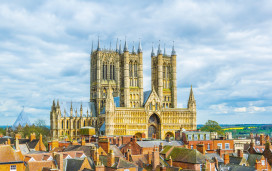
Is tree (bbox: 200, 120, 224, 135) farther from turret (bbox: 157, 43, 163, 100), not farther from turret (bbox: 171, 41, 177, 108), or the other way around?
turret (bbox: 157, 43, 163, 100)

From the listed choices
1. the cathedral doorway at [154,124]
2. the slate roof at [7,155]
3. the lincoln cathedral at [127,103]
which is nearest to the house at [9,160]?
the slate roof at [7,155]

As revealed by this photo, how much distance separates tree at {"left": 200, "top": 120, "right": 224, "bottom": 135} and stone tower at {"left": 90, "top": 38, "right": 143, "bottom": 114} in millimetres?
26692

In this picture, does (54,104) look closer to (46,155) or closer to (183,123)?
(183,123)

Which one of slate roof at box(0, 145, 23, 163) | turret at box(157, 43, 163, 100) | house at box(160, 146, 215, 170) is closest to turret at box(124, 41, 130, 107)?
turret at box(157, 43, 163, 100)

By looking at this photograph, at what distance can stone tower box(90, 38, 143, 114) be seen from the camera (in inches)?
5989

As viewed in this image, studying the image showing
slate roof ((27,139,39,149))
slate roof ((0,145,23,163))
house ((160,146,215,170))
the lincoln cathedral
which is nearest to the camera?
slate roof ((0,145,23,163))

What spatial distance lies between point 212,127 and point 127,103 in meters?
34.2

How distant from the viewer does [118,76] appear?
16000 cm

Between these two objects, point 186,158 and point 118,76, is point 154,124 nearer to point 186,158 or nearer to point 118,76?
point 118,76

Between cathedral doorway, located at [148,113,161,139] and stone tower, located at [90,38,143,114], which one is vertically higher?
stone tower, located at [90,38,143,114]

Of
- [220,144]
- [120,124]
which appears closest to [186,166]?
[220,144]

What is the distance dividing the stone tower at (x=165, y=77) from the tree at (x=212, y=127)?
14.5 meters

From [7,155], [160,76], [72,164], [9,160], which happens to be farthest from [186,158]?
[160,76]

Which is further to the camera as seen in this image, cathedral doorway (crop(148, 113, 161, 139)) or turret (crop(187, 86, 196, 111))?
turret (crop(187, 86, 196, 111))
